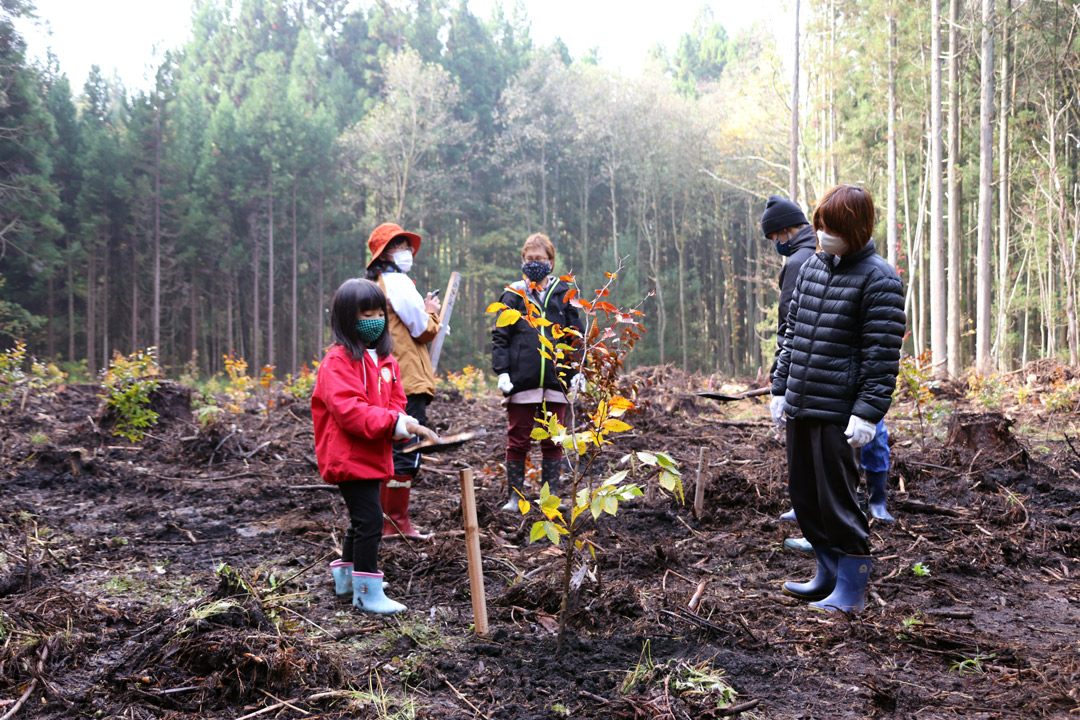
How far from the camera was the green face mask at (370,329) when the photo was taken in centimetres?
310

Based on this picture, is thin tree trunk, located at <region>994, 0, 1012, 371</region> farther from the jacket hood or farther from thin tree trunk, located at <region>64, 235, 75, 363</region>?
thin tree trunk, located at <region>64, 235, 75, 363</region>

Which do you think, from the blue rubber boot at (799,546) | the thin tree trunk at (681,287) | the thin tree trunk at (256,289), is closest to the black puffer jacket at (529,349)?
the blue rubber boot at (799,546)

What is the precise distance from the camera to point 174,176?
26500 millimetres

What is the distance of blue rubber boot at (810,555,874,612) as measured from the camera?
9.93ft

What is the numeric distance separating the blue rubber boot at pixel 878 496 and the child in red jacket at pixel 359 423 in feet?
9.90

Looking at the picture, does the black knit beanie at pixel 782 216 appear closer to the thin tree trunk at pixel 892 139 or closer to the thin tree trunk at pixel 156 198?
the thin tree trunk at pixel 892 139

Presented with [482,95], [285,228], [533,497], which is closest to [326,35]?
[482,95]

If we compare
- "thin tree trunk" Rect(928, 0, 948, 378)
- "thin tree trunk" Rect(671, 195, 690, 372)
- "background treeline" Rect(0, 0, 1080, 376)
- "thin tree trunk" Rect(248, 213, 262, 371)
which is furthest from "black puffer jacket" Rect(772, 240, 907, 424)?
"thin tree trunk" Rect(671, 195, 690, 372)

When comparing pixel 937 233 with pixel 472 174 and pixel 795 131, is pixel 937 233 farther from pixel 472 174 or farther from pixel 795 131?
pixel 472 174

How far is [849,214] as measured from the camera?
293cm

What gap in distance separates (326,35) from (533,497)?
4445cm

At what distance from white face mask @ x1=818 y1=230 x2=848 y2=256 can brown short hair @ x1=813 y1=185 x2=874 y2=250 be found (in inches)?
0.9

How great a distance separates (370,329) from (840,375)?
203 centimetres

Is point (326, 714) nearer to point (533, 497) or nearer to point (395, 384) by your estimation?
point (395, 384)
